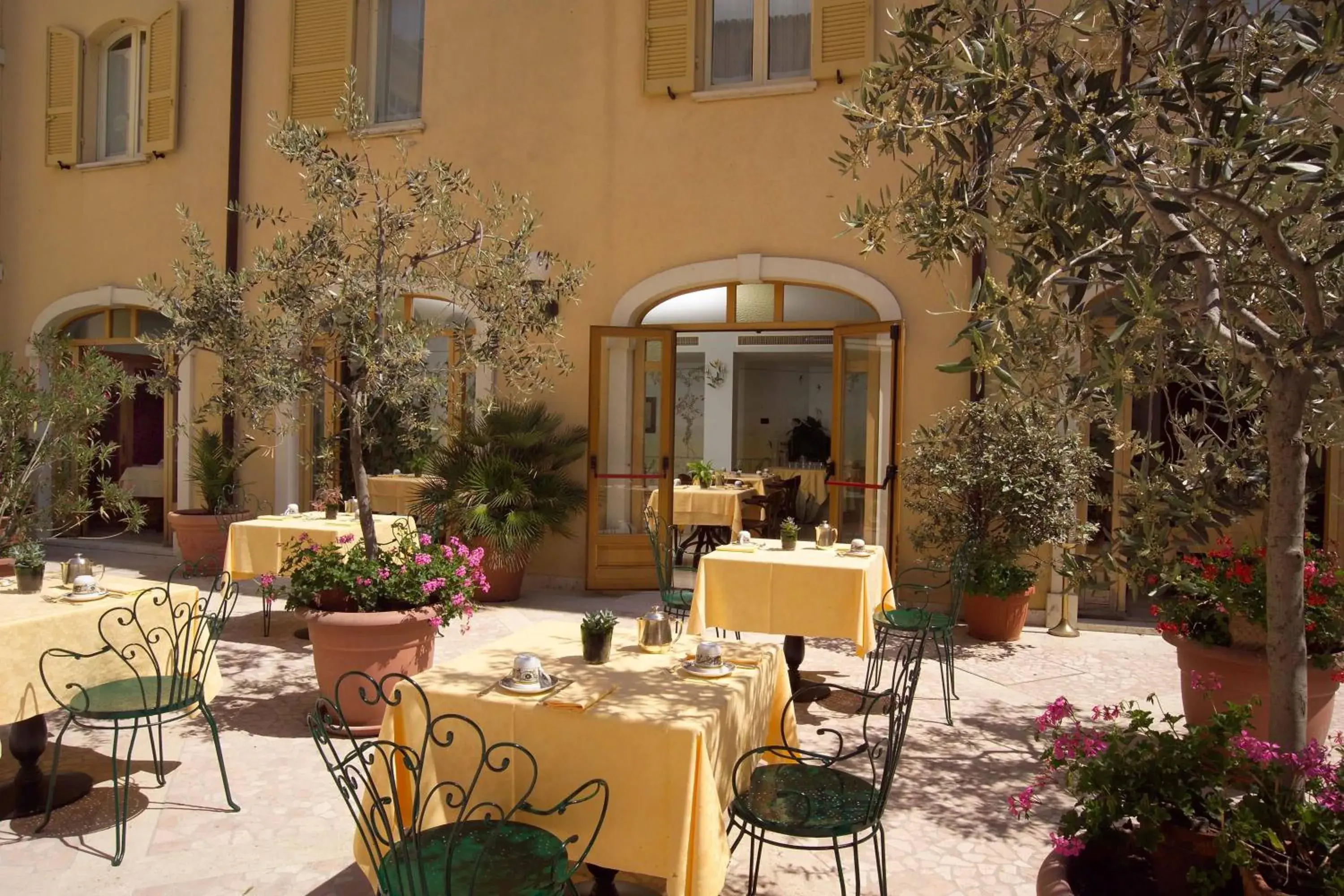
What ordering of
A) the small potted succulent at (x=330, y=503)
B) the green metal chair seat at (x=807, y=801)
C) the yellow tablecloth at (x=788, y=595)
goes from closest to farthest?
the green metal chair seat at (x=807, y=801) < the yellow tablecloth at (x=788, y=595) < the small potted succulent at (x=330, y=503)

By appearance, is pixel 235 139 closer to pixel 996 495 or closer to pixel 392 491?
pixel 392 491

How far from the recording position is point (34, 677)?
3426 mm

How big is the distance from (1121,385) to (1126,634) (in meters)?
5.84

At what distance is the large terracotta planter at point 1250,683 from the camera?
13.2 ft

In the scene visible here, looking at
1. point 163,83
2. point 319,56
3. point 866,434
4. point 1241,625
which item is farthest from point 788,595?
point 163,83

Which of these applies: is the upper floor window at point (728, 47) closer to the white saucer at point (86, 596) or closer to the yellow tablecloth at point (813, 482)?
the yellow tablecloth at point (813, 482)

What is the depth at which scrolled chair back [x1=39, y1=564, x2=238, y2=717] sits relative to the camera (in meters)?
3.35

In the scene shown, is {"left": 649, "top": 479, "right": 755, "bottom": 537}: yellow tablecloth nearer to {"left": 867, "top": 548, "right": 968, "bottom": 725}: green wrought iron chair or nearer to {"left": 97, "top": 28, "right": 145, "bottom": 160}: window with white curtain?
{"left": 867, "top": 548, "right": 968, "bottom": 725}: green wrought iron chair

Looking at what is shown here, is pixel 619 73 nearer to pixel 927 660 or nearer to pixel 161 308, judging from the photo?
pixel 161 308

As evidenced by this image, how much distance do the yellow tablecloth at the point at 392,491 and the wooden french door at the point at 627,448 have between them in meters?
1.91

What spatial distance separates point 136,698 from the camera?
3.40 m

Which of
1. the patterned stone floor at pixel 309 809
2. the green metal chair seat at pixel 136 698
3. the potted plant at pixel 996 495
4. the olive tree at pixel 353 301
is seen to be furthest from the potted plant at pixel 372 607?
the potted plant at pixel 996 495

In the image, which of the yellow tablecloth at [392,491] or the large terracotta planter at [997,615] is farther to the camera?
the yellow tablecloth at [392,491]

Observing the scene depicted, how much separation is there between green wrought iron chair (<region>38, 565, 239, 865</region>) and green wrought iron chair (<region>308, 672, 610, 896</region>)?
40.7 inches
